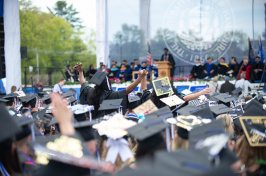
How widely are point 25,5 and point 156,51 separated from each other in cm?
1957

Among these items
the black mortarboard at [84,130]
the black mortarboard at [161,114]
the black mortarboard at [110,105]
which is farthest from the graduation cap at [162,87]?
the black mortarboard at [84,130]

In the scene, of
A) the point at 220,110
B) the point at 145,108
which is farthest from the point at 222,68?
the point at 145,108

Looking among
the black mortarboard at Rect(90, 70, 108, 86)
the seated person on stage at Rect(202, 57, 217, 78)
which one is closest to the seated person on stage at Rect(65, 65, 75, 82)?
the seated person on stage at Rect(202, 57, 217, 78)

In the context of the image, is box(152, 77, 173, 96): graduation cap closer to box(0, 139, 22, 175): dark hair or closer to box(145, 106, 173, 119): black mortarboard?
box(145, 106, 173, 119): black mortarboard

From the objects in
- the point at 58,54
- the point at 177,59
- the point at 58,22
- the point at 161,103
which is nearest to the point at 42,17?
the point at 58,22

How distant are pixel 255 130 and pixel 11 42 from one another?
12.0 m

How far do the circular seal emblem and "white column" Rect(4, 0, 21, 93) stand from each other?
28.0ft

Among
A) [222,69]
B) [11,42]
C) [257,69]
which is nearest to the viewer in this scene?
[11,42]

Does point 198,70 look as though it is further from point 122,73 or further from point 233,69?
point 122,73

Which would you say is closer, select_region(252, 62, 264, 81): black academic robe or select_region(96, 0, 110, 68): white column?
select_region(252, 62, 264, 81): black academic robe

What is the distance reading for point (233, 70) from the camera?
13852 mm

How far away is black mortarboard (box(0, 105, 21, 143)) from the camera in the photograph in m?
1.89

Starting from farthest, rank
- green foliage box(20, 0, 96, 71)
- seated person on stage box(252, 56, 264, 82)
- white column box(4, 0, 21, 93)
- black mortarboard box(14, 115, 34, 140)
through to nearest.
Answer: green foliage box(20, 0, 96, 71) < seated person on stage box(252, 56, 264, 82) < white column box(4, 0, 21, 93) < black mortarboard box(14, 115, 34, 140)

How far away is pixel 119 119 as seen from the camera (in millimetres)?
2566
